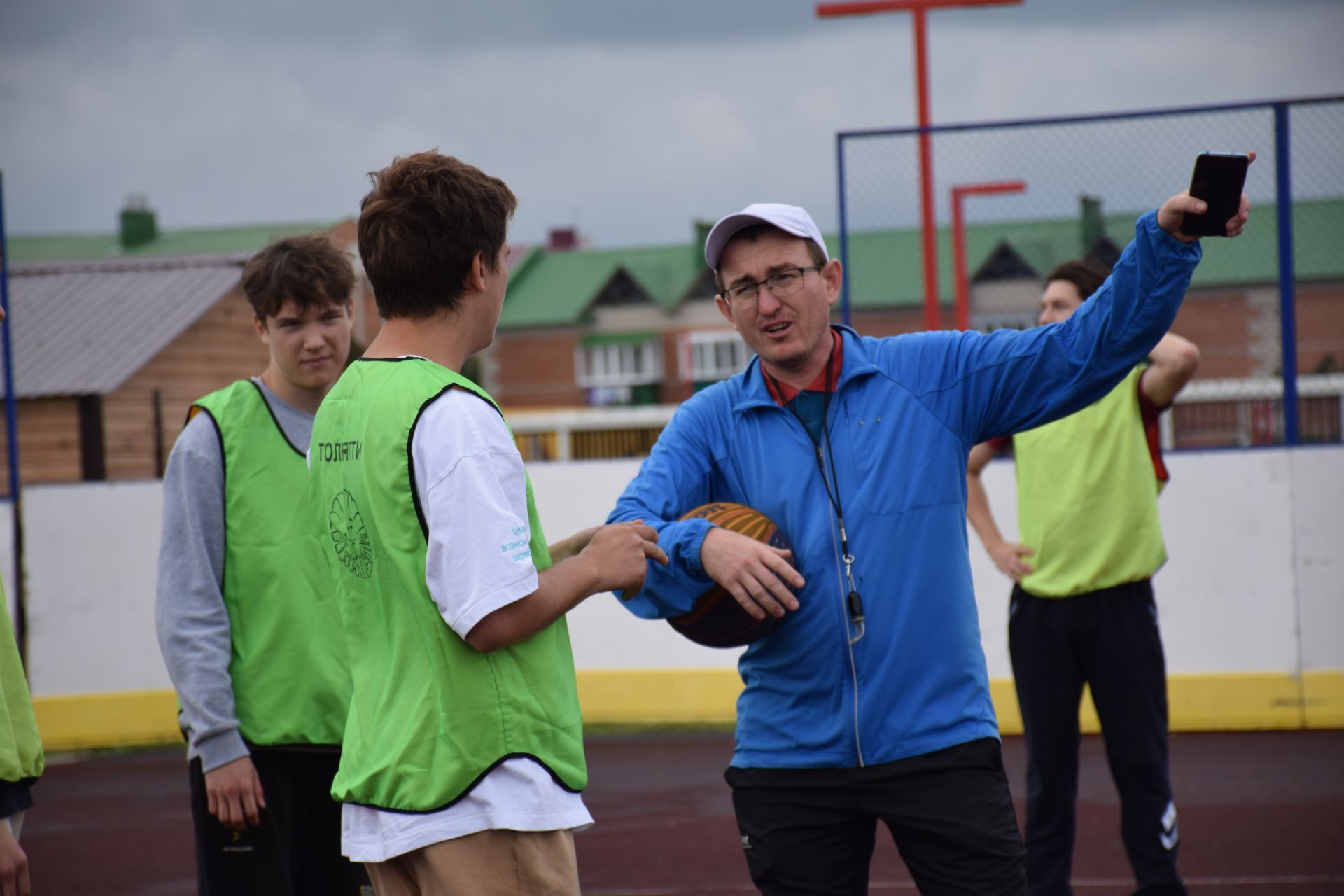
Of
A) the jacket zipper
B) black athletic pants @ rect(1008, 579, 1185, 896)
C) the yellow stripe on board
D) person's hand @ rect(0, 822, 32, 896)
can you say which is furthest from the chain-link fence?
person's hand @ rect(0, 822, 32, 896)

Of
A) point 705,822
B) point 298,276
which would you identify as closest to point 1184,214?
point 298,276

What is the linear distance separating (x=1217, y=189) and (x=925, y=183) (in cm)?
661

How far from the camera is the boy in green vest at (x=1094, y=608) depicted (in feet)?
16.4

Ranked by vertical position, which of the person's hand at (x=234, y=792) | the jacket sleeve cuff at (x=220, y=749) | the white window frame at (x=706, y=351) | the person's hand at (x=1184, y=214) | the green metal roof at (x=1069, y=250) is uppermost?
the white window frame at (x=706, y=351)

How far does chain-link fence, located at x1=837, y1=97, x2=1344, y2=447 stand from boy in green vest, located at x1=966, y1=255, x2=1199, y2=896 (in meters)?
3.03

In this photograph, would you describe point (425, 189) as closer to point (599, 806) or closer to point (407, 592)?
point (407, 592)

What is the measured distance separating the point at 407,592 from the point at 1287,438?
25.1 feet

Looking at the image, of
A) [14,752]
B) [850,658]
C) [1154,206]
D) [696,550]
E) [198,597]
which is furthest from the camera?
[1154,206]

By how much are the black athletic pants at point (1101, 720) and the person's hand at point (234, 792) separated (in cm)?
293

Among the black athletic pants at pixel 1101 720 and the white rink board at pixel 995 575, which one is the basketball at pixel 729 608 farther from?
the white rink board at pixel 995 575

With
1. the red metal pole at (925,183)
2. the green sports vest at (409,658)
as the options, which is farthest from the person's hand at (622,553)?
the red metal pole at (925,183)

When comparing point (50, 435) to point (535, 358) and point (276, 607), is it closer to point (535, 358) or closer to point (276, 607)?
point (276, 607)

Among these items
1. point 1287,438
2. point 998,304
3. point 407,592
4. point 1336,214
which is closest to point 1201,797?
point 1287,438

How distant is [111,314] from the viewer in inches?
838
